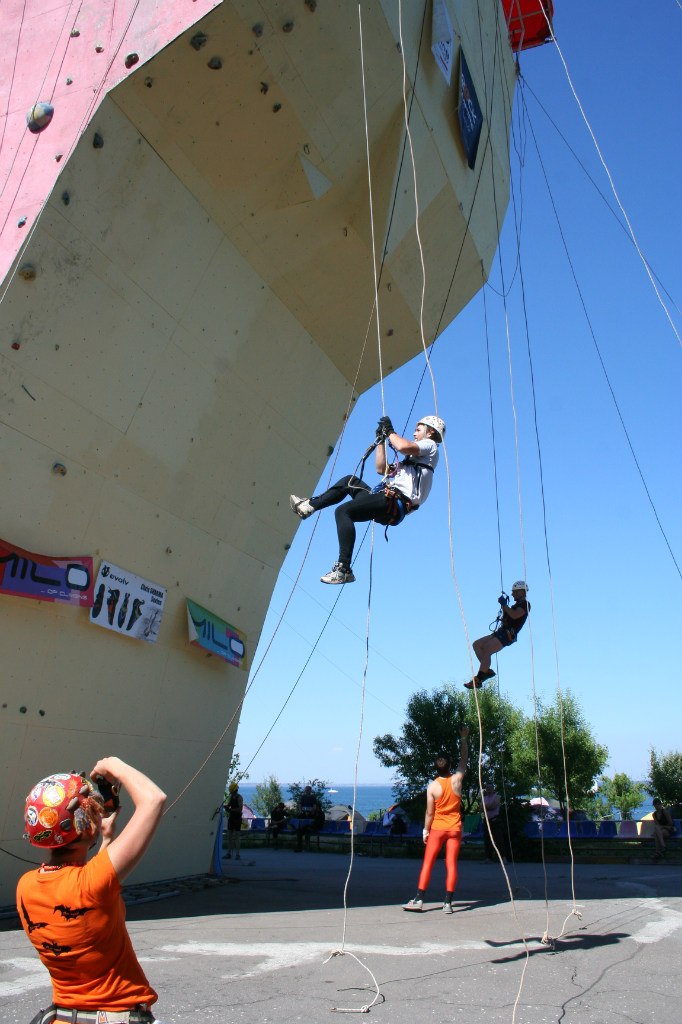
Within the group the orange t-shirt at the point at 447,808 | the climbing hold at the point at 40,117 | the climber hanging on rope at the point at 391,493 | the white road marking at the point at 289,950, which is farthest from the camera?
the orange t-shirt at the point at 447,808

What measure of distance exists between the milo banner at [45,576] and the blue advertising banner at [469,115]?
24.6 feet

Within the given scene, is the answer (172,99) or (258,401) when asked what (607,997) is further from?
(172,99)

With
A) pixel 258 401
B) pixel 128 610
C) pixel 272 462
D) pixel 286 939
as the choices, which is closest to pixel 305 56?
pixel 258 401

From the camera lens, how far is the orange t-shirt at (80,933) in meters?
2.33

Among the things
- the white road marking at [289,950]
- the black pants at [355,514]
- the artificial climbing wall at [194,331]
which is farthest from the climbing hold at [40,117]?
the white road marking at [289,950]

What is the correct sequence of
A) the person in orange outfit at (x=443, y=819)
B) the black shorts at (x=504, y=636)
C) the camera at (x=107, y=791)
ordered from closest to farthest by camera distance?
the camera at (x=107, y=791) < the person in orange outfit at (x=443, y=819) < the black shorts at (x=504, y=636)

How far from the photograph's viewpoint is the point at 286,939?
686 cm

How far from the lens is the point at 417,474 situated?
22.1 feet

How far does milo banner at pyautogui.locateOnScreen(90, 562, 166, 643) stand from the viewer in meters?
8.77

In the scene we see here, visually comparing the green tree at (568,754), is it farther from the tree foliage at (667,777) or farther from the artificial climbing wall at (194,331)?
the artificial climbing wall at (194,331)

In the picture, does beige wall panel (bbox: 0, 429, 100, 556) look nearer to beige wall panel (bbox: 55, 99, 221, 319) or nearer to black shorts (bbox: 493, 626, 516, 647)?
beige wall panel (bbox: 55, 99, 221, 319)

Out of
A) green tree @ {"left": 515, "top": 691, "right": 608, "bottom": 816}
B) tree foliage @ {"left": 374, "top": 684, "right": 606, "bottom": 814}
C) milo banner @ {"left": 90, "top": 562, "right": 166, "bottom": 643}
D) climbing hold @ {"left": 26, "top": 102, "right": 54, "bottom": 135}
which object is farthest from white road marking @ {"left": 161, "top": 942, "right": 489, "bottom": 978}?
green tree @ {"left": 515, "top": 691, "right": 608, "bottom": 816}

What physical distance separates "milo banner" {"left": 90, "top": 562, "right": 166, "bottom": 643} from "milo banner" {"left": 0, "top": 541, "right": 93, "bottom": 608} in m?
0.27

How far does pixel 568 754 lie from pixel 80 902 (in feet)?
115
